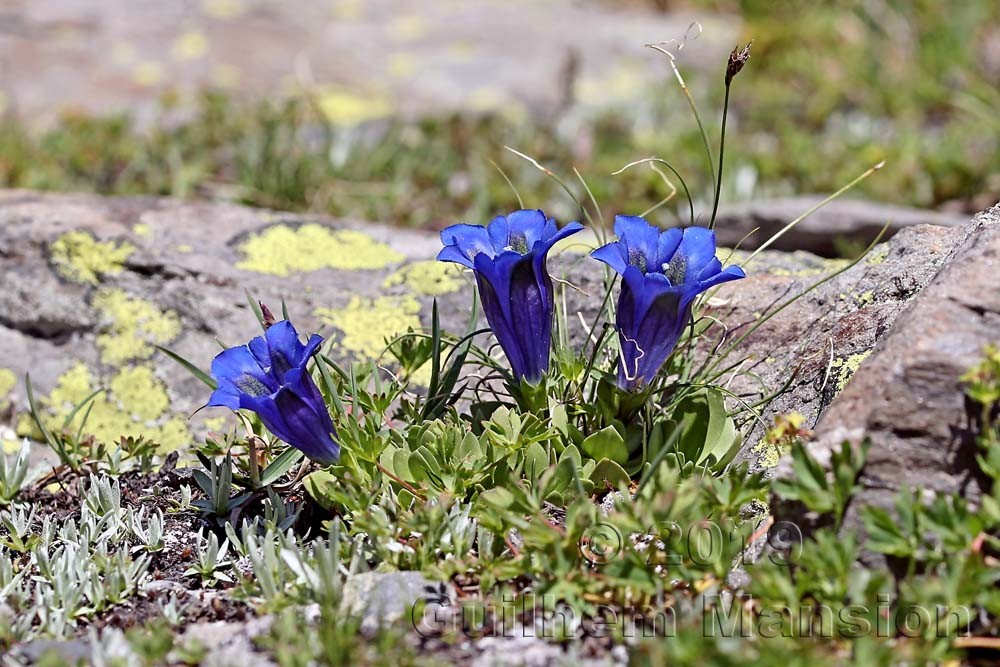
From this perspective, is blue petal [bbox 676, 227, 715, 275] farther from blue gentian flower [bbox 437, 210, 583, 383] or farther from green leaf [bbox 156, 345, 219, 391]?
green leaf [bbox 156, 345, 219, 391]

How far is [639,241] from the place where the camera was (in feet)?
8.71

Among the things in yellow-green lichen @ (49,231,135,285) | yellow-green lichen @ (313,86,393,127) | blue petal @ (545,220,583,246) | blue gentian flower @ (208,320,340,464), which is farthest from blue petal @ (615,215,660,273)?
yellow-green lichen @ (313,86,393,127)

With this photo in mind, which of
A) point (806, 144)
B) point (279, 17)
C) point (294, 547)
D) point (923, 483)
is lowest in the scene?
point (294, 547)

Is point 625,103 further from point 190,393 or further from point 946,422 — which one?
point 946,422

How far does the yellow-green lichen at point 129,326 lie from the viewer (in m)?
4.00

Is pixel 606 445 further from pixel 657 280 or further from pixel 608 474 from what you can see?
pixel 657 280

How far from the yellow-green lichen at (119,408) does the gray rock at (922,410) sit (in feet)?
7.31

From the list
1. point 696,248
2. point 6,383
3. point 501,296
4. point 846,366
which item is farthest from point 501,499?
point 6,383

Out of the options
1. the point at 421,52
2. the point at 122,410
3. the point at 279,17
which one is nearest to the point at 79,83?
the point at 279,17

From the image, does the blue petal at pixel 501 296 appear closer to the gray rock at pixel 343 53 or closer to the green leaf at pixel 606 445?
the green leaf at pixel 606 445

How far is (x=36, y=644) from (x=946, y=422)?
6.66 feet

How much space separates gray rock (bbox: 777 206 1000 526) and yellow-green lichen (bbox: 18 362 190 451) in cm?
223

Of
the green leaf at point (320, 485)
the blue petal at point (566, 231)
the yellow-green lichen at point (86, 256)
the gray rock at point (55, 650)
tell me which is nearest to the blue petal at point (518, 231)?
the blue petal at point (566, 231)

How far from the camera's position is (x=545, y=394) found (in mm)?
2898
